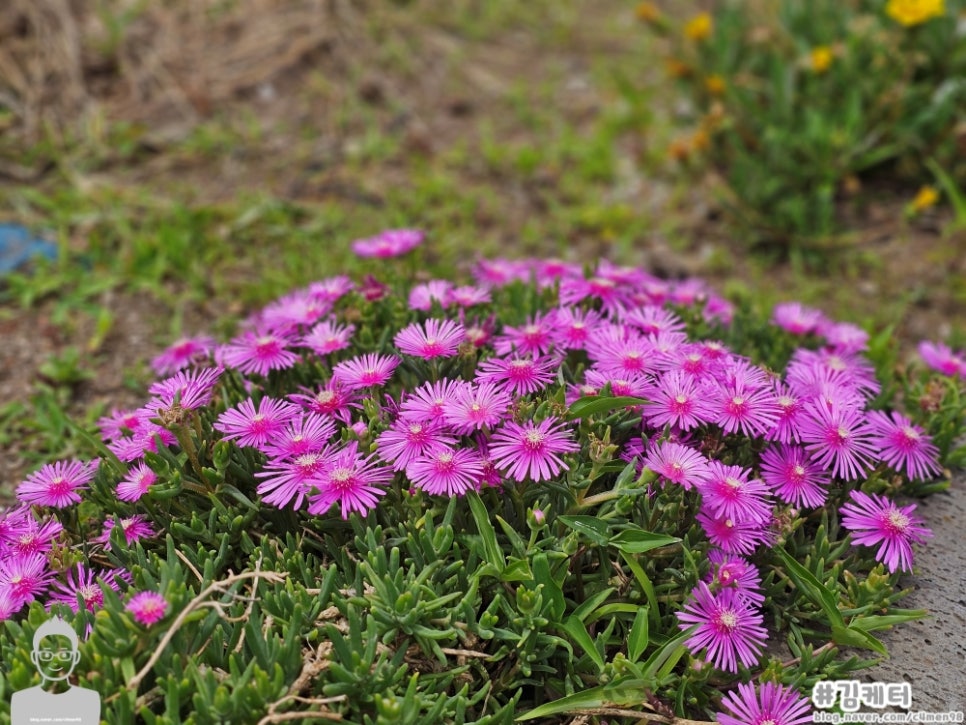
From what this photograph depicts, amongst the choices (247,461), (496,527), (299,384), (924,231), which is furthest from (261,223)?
(924,231)

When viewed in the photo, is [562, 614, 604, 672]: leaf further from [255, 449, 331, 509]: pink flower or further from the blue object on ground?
the blue object on ground

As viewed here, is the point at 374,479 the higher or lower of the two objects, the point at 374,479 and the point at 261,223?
the higher

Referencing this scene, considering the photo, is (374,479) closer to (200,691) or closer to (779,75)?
(200,691)

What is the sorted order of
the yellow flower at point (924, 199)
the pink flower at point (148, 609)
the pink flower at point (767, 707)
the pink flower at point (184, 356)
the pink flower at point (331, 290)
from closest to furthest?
the pink flower at point (148, 609) → the pink flower at point (767, 707) → the pink flower at point (184, 356) → the pink flower at point (331, 290) → the yellow flower at point (924, 199)

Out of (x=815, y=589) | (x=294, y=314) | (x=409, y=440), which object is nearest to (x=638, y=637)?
(x=815, y=589)

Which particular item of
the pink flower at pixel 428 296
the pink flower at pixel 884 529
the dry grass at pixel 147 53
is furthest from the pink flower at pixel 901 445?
the dry grass at pixel 147 53

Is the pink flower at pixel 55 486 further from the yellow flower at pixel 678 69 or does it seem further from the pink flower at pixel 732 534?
the yellow flower at pixel 678 69
